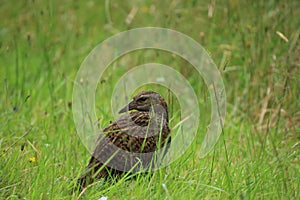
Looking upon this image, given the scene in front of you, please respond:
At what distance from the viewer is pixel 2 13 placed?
670cm

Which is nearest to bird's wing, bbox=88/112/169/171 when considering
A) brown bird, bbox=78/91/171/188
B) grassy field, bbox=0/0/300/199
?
brown bird, bbox=78/91/171/188

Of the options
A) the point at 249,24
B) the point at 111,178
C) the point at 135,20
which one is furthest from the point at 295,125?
the point at 135,20

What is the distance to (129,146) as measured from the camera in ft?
11.3

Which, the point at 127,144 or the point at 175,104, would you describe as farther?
the point at 175,104

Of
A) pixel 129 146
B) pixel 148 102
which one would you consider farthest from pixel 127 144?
pixel 148 102

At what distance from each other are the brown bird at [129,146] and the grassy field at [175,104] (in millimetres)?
96

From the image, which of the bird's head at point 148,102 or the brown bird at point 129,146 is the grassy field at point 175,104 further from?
the bird's head at point 148,102

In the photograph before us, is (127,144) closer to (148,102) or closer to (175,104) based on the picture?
(148,102)

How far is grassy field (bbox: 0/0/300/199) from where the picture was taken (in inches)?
135

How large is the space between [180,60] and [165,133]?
2.11m

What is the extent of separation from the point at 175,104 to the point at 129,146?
1.55m

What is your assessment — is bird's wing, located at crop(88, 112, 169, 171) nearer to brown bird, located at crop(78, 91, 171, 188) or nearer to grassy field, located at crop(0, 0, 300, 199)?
brown bird, located at crop(78, 91, 171, 188)

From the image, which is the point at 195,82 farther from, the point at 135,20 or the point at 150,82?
the point at 135,20

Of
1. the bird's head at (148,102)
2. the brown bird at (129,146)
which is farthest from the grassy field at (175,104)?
the bird's head at (148,102)
